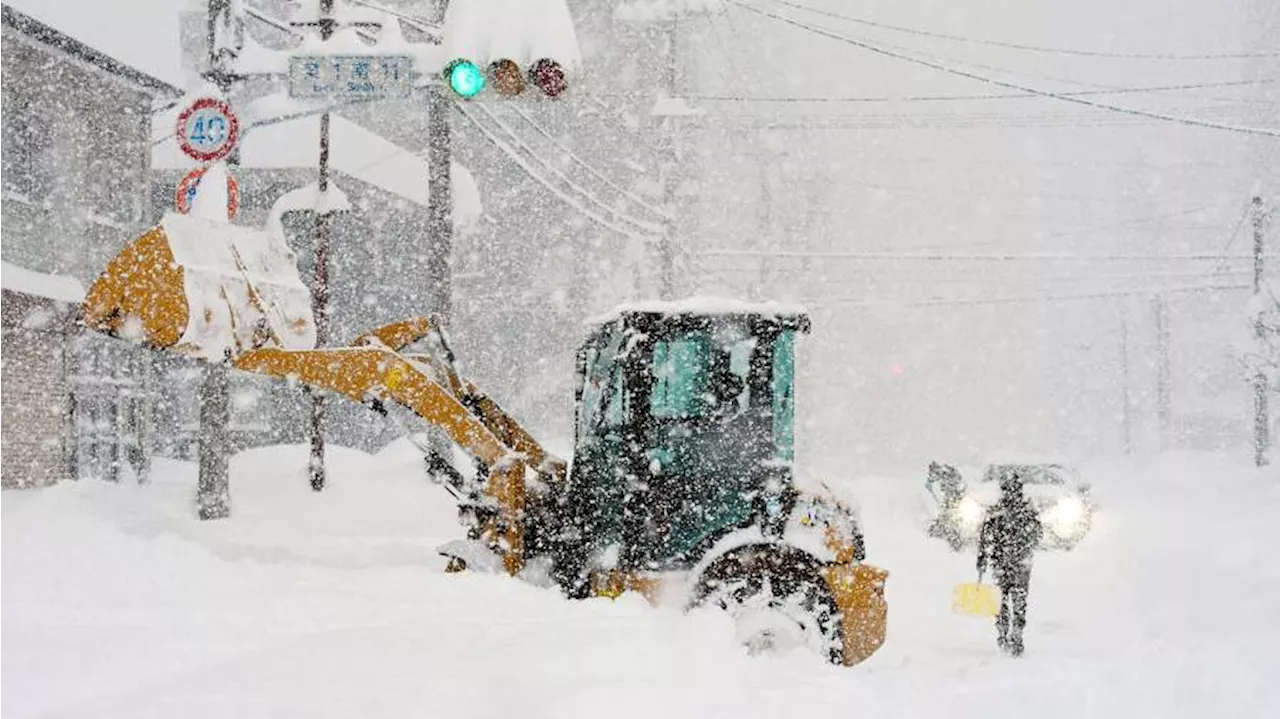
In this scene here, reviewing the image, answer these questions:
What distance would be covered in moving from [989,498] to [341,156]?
17.6 meters

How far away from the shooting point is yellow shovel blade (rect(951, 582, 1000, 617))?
805 centimetres

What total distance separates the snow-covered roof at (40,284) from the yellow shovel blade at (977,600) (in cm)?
1312

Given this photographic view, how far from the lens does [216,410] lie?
15.1 metres

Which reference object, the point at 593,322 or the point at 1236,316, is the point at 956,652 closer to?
the point at 593,322

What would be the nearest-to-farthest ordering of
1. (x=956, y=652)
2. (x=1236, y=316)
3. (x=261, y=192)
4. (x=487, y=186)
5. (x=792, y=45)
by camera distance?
(x=956, y=652), (x=261, y=192), (x=487, y=186), (x=1236, y=316), (x=792, y=45)

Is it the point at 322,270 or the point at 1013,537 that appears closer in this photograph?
the point at 1013,537

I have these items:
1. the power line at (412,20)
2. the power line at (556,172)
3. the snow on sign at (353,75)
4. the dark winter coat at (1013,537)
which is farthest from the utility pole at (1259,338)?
the dark winter coat at (1013,537)

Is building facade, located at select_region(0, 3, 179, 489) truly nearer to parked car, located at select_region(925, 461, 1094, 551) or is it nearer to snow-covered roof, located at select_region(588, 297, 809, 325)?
snow-covered roof, located at select_region(588, 297, 809, 325)

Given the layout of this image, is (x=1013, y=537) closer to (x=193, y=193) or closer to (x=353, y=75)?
(x=353, y=75)

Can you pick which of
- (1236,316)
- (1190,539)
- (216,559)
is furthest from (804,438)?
(216,559)

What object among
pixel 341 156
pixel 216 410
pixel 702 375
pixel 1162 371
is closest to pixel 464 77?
pixel 702 375

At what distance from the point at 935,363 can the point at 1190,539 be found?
71463 millimetres

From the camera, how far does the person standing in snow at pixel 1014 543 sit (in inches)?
339

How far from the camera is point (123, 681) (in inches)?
242
